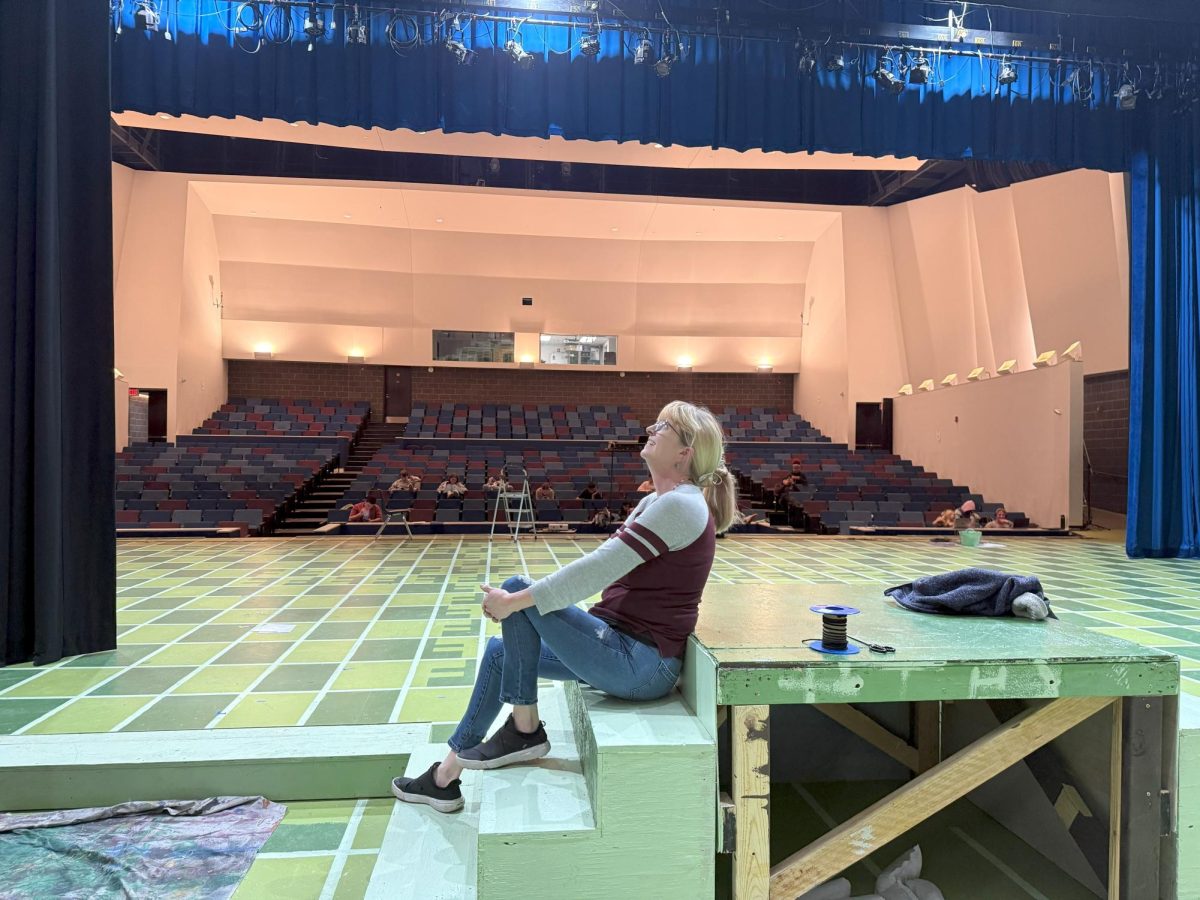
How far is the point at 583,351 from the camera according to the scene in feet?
56.5

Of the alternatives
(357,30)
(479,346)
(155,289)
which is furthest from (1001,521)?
(155,289)

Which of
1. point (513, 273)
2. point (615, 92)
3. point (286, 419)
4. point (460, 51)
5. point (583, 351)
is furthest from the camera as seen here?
point (583, 351)

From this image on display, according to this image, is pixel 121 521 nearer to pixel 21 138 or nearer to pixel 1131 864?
pixel 21 138

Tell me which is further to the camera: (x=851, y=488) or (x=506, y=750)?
(x=851, y=488)

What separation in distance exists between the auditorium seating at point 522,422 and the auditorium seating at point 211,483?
2453 millimetres

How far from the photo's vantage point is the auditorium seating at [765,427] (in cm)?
1565

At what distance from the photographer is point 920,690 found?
1.56 m

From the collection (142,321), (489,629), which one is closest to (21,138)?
(489,629)

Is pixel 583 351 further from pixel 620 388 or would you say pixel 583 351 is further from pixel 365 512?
pixel 365 512

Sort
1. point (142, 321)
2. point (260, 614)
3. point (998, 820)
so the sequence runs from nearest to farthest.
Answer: point (998, 820) → point (260, 614) → point (142, 321)

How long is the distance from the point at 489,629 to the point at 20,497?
233 centimetres

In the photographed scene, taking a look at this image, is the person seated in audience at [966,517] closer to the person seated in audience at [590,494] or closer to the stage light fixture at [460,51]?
the person seated in audience at [590,494]

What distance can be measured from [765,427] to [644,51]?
11.6 m

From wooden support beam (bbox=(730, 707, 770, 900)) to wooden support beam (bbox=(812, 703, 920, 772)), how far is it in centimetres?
87
